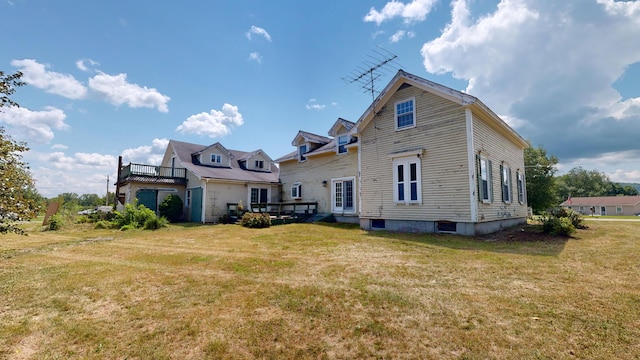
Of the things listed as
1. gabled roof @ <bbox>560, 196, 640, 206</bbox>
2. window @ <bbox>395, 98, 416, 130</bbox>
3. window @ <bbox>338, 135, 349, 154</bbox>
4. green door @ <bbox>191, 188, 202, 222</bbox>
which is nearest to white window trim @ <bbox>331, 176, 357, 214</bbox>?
window @ <bbox>338, 135, 349, 154</bbox>

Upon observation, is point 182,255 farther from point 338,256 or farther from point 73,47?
point 73,47

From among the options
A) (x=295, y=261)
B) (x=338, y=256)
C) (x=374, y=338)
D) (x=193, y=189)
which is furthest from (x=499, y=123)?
(x=193, y=189)

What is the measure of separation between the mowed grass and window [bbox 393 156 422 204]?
4.69 m

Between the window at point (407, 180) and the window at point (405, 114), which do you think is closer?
the window at point (407, 180)

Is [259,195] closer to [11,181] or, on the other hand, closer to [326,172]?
[326,172]

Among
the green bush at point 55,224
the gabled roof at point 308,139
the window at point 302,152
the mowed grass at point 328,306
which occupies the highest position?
the gabled roof at point 308,139

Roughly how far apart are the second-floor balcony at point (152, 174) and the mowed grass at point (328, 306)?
47.2 ft

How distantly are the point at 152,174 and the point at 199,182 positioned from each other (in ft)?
14.9

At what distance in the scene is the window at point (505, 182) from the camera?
13789mm

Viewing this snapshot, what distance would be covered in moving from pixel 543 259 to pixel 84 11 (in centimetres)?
1620

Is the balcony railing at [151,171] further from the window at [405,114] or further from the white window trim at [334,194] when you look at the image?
the window at [405,114]

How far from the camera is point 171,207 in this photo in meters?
20.5

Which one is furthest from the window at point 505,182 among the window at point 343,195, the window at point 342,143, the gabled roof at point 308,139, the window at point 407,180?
the gabled roof at point 308,139

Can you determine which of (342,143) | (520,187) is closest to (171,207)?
(342,143)
